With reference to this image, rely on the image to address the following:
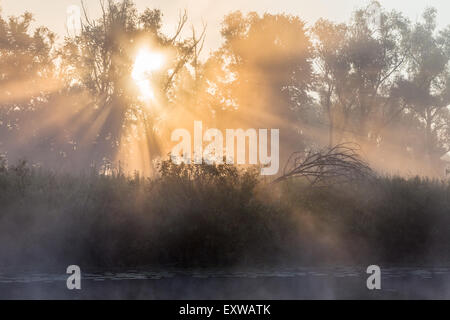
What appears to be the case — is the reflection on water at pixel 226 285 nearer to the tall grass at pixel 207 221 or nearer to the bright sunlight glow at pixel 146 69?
the tall grass at pixel 207 221

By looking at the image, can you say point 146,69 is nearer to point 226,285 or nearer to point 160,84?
point 160,84

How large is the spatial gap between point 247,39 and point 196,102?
26.5 feet

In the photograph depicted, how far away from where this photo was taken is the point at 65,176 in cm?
2177

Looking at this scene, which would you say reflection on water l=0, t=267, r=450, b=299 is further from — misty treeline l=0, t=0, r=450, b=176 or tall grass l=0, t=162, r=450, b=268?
→ misty treeline l=0, t=0, r=450, b=176

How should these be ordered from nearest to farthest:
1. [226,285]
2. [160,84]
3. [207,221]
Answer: [226,285] < [207,221] < [160,84]

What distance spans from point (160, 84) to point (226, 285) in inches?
1391

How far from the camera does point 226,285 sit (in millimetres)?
15664

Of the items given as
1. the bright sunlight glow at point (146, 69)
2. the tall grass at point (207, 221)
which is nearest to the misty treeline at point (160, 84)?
the bright sunlight glow at point (146, 69)

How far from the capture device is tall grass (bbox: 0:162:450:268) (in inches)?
699

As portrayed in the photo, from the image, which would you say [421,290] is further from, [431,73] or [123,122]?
[431,73]

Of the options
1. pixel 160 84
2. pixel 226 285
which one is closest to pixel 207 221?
pixel 226 285
